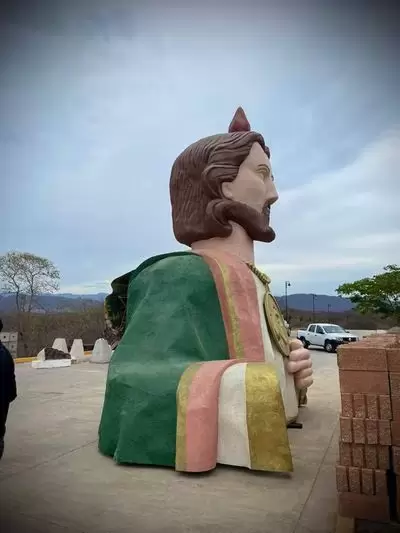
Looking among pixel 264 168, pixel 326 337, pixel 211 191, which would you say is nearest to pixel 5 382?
pixel 211 191

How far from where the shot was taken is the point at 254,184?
4.90 meters

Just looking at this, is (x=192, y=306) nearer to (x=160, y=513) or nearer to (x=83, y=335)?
(x=160, y=513)

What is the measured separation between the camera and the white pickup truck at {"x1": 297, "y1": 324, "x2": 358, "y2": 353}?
18453mm

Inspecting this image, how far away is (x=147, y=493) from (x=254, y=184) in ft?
10.8

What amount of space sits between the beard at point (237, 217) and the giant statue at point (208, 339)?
0.04 feet

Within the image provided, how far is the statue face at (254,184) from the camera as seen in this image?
4848mm

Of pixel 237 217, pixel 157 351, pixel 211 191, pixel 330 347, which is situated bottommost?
pixel 330 347

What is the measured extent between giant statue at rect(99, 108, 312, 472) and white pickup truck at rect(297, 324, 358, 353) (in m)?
14.3

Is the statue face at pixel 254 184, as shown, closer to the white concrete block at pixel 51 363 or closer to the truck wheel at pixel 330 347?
the white concrete block at pixel 51 363

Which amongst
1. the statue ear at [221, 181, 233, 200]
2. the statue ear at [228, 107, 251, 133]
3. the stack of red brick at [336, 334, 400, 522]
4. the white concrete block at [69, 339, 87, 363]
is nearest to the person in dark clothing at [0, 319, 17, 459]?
the stack of red brick at [336, 334, 400, 522]

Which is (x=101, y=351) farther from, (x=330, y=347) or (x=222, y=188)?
(x=222, y=188)

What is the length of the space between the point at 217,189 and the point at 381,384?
2883mm

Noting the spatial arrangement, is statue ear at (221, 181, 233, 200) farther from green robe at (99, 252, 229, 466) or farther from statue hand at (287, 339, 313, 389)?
statue hand at (287, 339, 313, 389)

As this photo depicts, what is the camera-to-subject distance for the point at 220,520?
2.54 m
